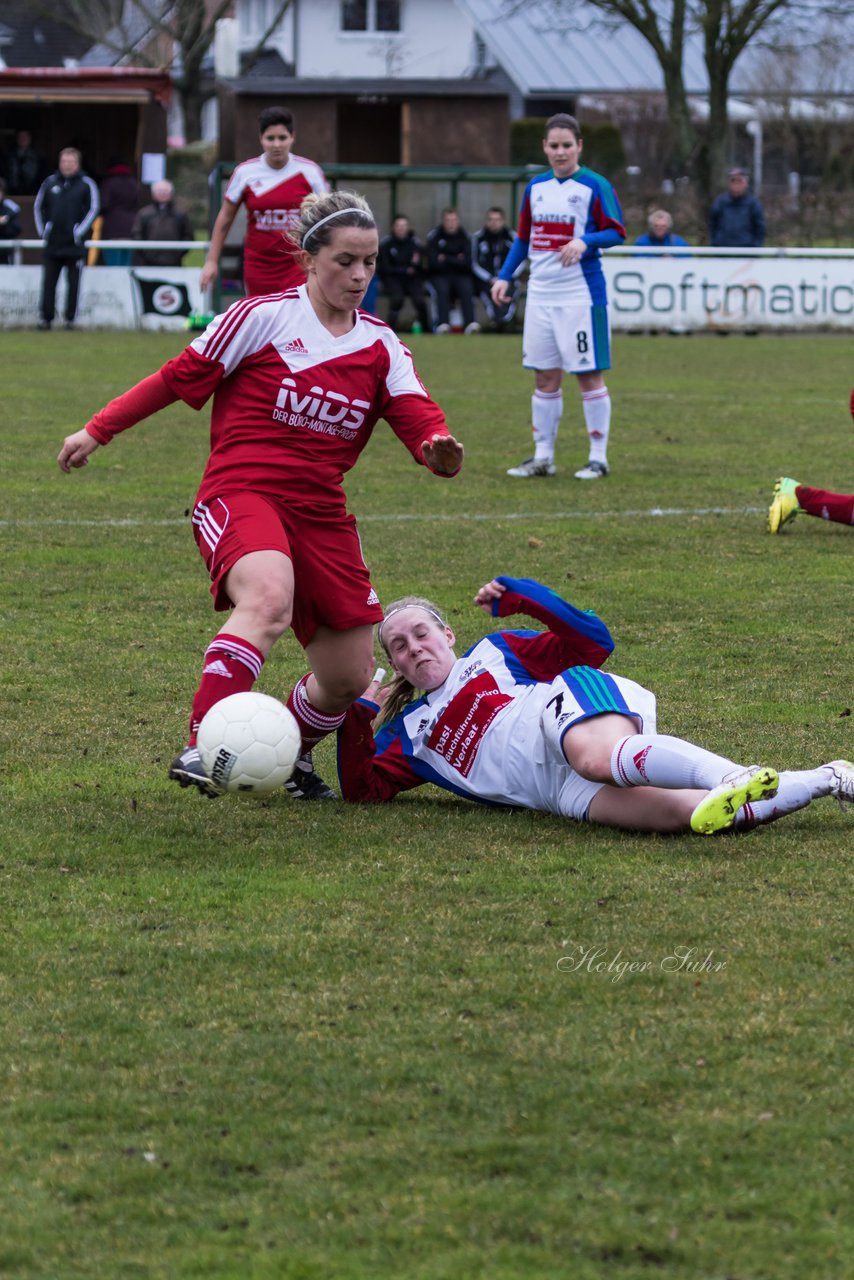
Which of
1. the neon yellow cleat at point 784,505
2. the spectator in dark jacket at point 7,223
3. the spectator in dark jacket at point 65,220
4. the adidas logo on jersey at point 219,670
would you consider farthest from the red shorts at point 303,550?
the spectator in dark jacket at point 7,223

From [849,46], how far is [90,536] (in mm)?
48477

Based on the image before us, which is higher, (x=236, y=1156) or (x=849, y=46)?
(x=849, y=46)

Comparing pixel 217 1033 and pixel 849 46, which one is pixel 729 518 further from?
pixel 849 46

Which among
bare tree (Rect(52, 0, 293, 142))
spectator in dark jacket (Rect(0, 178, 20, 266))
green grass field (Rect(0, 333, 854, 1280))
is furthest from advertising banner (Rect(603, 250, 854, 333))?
bare tree (Rect(52, 0, 293, 142))

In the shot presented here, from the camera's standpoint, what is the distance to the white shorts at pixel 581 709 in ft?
14.5

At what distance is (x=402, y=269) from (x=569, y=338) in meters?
12.5

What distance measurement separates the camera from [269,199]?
1308 cm

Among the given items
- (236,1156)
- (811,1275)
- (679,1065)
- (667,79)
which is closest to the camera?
(811,1275)

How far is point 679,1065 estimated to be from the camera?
10.00 feet

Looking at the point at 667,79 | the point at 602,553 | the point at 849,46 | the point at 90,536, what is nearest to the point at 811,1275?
the point at 602,553

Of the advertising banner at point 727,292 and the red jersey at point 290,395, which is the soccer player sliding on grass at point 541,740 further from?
the advertising banner at point 727,292

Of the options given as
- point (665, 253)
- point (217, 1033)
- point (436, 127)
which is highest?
point (436, 127)

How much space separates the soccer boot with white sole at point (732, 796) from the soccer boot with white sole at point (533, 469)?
7135 millimetres

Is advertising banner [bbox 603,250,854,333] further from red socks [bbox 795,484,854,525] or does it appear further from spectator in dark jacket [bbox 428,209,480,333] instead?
red socks [bbox 795,484,854,525]
